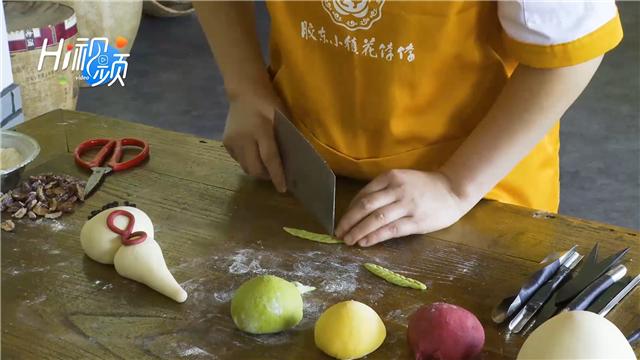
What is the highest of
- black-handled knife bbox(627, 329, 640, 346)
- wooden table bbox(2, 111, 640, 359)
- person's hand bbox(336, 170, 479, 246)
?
black-handled knife bbox(627, 329, 640, 346)

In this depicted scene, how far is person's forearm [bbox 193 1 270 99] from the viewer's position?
1085 millimetres

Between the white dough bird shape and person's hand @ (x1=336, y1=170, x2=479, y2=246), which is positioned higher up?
person's hand @ (x1=336, y1=170, x2=479, y2=246)

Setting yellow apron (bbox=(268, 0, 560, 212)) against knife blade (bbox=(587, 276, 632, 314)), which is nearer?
knife blade (bbox=(587, 276, 632, 314))

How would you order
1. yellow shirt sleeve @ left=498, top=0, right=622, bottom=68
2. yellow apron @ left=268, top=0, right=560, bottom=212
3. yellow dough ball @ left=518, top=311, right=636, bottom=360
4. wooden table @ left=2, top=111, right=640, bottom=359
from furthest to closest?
yellow apron @ left=268, top=0, right=560, bottom=212 → yellow shirt sleeve @ left=498, top=0, right=622, bottom=68 → wooden table @ left=2, top=111, right=640, bottom=359 → yellow dough ball @ left=518, top=311, right=636, bottom=360

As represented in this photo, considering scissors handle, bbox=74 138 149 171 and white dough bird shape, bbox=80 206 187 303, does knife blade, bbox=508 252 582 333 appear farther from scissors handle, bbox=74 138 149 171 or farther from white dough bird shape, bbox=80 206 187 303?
scissors handle, bbox=74 138 149 171

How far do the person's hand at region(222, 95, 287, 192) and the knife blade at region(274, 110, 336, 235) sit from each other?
0.01 m

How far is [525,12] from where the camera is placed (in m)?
0.80

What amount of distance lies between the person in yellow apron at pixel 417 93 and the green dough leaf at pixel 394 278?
51 mm

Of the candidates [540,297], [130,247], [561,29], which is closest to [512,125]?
[561,29]

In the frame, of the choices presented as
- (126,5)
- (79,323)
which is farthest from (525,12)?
(126,5)

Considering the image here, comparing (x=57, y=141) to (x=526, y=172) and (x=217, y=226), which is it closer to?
(x=217, y=226)

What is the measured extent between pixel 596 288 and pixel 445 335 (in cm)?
18

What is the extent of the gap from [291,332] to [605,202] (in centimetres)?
203

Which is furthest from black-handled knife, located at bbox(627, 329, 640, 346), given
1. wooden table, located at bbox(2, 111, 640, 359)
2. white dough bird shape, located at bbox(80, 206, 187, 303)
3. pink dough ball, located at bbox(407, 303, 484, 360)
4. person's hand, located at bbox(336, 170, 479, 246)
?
white dough bird shape, located at bbox(80, 206, 187, 303)
